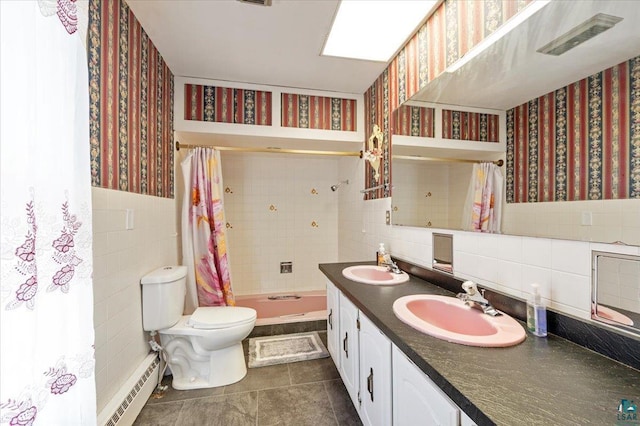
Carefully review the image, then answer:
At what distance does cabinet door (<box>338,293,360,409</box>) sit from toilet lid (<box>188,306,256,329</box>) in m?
0.70

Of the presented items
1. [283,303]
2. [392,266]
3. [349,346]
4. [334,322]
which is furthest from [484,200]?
[283,303]

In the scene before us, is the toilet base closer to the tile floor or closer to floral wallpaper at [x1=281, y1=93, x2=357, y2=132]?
the tile floor

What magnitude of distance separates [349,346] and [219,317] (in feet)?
3.16

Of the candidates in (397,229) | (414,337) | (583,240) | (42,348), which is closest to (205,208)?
(397,229)

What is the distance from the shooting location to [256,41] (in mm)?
1859

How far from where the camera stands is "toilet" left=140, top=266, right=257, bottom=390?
1776mm

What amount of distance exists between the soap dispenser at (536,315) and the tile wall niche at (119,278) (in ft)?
5.79

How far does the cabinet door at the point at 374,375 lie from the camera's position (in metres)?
1.05

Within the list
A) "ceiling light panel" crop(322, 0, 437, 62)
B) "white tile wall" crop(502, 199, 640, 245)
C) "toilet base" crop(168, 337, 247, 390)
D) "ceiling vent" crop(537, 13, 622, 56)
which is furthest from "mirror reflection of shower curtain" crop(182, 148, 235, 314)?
"ceiling vent" crop(537, 13, 622, 56)

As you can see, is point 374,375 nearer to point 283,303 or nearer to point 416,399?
point 416,399

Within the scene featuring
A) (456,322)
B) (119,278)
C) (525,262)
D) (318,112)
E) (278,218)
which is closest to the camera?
(525,262)

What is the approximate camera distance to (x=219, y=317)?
192 cm

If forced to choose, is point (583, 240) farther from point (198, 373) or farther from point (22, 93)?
point (198, 373)

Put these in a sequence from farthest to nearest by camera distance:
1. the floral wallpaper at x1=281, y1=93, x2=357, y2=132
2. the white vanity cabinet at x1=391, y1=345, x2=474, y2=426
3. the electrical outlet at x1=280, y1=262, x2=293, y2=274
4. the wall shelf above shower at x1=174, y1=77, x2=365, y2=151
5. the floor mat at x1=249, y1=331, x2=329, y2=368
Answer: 1. the electrical outlet at x1=280, y1=262, x2=293, y2=274
2. the floral wallpaper at x1=281, y1=93, x2=357, y2=132
3. the wall shelf above shower at x1=174, y1=77, x2=365, y2=151
4. the floor mat at x1=249, y1=331, x2=329, y2=368
5. the white vanity cabinet at x1=391, y1=345, x2=474, y2=426
